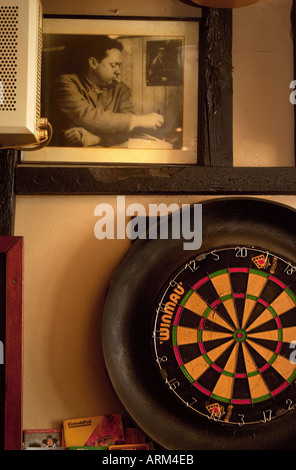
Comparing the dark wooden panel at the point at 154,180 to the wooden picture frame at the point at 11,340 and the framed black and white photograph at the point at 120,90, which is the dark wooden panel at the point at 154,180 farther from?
the wooden picture frame at the point at 11,340

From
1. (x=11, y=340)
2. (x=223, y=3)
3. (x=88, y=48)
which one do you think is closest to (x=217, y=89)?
(x=223, y=3)

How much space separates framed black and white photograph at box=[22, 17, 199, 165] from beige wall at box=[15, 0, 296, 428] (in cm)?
11

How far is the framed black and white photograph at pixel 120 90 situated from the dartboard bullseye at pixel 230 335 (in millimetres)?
620

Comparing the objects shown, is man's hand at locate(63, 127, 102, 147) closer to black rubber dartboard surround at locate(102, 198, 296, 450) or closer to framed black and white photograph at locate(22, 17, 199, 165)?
framed black and white photograph at locate(22, 17, 199, 165)

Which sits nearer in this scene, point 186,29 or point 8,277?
point 8,277

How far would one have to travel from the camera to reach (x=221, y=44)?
2410 millimetres

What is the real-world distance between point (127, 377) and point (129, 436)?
0.97 feet

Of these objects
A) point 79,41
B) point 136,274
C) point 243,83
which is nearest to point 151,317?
point 136,274

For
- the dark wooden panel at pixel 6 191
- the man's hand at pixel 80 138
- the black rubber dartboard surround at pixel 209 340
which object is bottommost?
the black rubber dartboard surround at pixel 209 340

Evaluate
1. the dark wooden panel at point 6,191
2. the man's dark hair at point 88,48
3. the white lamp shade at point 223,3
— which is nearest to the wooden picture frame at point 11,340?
the dark wooden panel at point 6,191

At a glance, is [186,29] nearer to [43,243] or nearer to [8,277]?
[43,243]

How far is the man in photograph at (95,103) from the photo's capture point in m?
2.43

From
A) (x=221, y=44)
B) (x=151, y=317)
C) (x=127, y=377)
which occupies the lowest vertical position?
(x=127, y=377)

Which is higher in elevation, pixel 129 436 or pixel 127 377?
pixel 127 377
